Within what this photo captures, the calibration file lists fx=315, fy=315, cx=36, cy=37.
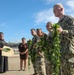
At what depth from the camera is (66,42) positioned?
21.1ft

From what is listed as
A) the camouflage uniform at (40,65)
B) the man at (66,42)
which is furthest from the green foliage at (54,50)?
the camouflage uniform at (40,65)

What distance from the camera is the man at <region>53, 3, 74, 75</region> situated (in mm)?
6398

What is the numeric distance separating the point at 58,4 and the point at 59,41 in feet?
2.52

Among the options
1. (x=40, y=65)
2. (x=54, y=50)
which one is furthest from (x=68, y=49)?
(x=40, y=65)

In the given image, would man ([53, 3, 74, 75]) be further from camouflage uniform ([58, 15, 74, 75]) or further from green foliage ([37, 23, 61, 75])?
green foliage ([37, 23, 61, 75])

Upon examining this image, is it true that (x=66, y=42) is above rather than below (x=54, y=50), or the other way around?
above

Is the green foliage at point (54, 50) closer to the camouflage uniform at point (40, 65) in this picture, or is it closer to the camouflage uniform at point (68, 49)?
the camouflage uniform at point (68, 49)

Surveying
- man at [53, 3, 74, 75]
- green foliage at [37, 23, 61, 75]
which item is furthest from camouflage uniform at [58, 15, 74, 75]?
green foliage at [37, 23, 61, 75]

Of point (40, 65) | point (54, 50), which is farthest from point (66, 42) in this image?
point (40, 65)

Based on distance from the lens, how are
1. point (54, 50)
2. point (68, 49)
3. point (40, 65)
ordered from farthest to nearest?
point (40, 65)
point (54, 50)
point (68, 49)

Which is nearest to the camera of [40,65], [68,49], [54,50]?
[68,49]

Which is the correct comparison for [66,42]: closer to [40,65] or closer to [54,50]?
[54,50]

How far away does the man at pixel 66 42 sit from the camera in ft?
21.0

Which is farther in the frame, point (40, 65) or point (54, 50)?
point (40, 65)
